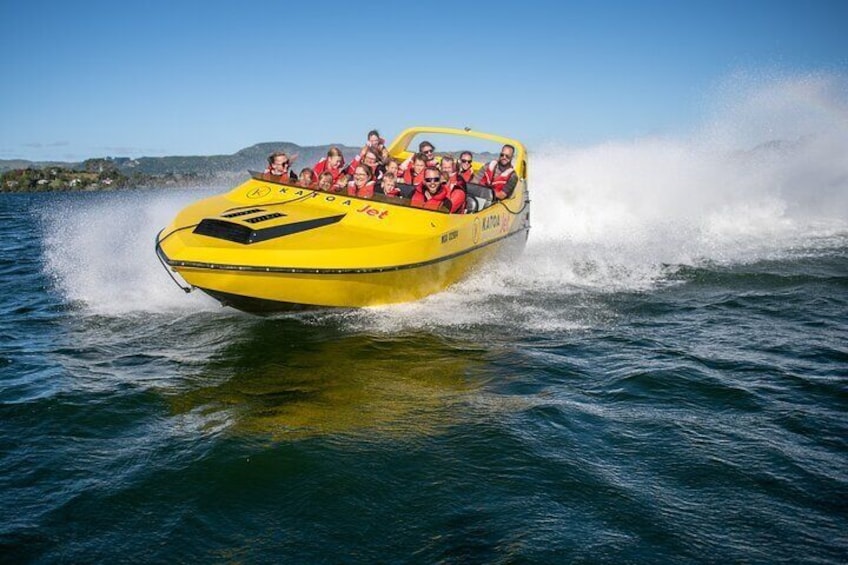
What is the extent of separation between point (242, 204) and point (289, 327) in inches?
87.4

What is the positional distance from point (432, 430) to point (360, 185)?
195 inches

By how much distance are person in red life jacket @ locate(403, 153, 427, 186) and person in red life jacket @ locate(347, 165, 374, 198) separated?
0.96 m

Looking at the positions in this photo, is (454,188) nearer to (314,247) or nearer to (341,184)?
(341,184)

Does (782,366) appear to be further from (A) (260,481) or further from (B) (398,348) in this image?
(A) (260,481)

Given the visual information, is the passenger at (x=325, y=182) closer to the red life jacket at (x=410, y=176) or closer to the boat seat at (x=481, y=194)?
the red life jacket at (x=410, y=176)

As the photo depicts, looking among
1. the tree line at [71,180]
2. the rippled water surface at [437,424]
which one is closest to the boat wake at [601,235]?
the rippled water surface at [437,424]

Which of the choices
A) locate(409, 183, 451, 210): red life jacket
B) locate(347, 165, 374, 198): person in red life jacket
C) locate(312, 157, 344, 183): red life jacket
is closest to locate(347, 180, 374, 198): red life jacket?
locate(347, 165, 374, 198): person in red life jacket

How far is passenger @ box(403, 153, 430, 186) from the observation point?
33.5 feet

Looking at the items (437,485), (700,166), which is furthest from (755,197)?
(437,485)

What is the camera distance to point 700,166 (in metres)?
22.6

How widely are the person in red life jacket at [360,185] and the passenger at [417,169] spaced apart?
96 cm

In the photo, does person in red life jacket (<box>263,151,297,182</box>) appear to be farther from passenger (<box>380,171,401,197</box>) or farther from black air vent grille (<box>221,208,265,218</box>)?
black air vent grille (<box>221,208,265,218</box>)

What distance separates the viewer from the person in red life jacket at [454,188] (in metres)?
9.39

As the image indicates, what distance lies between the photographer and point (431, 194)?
9273 mm
